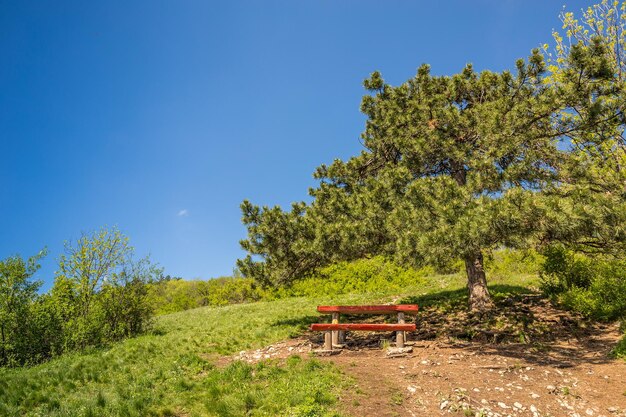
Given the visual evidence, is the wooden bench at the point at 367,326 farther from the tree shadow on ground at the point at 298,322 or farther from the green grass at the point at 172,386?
the tree shadow on ground at the point at 298,322

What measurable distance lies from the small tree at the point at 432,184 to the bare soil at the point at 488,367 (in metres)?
2.22

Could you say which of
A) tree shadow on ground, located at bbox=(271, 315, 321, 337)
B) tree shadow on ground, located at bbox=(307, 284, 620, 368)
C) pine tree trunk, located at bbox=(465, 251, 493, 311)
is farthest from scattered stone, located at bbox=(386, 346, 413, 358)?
pine tree trunk, located at bbox=(465, 251, 493, 311)

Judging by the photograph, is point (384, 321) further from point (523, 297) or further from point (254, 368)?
point (254, 368)

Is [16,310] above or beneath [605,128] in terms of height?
beneath

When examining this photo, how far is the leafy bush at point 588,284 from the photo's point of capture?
12656 millimetres

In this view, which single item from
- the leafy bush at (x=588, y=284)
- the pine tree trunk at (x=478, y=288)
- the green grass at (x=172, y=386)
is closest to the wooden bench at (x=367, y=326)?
the green grass at (x=172, y=386)

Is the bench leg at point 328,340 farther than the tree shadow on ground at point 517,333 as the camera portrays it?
Yes

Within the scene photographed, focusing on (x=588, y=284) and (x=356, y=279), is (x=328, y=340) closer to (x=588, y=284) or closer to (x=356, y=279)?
(x=588, y=284)

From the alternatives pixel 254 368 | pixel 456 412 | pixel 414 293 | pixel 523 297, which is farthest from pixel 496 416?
pixel 414 293

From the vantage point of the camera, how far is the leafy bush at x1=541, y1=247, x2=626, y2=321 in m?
12.7

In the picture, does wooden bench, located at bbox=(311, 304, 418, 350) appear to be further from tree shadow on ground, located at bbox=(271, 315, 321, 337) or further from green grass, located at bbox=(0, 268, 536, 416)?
tree shadow on ground, located at bbox=(271, 315, 321, 337)

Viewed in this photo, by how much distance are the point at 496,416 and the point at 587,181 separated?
340 inches

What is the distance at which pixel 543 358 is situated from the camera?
9836 millimetres

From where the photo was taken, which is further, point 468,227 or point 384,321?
point 384,321
